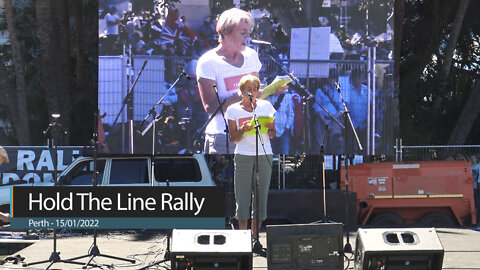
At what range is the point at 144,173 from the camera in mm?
11102

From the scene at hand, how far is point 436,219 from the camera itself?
12.3 m

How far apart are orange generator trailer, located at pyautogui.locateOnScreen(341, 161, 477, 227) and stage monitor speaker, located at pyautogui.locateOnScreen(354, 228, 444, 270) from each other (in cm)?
612

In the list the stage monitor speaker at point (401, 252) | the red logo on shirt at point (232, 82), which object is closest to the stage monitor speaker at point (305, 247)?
the stage monitor speaker at point (401, 252)

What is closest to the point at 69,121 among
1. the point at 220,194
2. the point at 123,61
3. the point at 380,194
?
the point at 123,61

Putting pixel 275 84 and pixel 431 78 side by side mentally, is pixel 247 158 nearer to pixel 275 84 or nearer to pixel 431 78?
pixel 275 84

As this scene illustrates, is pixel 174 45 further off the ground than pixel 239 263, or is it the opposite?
pixel 174 45

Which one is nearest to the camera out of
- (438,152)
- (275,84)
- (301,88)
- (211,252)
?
(211,252)

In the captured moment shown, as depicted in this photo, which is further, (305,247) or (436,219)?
(436,219)

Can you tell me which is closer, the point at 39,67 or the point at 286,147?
the point at 286,147

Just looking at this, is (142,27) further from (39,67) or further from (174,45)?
(39,67)

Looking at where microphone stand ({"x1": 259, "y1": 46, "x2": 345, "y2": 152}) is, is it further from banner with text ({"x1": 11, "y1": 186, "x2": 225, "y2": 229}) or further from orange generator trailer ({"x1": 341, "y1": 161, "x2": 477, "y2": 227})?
banner with text ({"x1": 11, "y1": 186, "x2": 225, "y2": 229})

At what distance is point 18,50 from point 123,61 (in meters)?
4.48

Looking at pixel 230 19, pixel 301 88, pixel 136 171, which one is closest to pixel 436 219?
pixel 301 88

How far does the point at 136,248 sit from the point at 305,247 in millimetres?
2821
